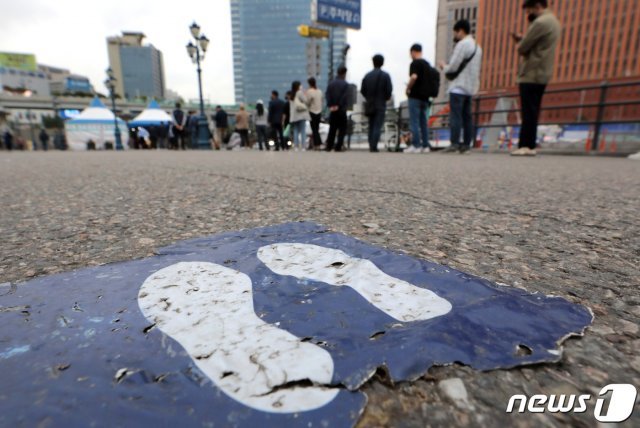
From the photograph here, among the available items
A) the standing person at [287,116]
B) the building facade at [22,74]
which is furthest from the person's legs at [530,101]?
the building facade at [22,74]

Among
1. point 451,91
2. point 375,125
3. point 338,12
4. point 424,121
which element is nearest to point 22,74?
point 338,12

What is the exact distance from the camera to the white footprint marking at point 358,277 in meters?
0.65

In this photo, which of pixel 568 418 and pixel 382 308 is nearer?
pixel 568 418

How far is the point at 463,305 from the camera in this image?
66cm

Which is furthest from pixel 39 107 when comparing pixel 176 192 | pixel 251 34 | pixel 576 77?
pixel 576 77

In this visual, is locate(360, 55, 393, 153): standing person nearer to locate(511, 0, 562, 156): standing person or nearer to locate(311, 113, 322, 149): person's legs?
locate(311, 113, 322, 149): person's legs

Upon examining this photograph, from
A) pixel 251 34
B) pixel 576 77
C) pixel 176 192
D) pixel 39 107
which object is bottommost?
pixel 176 192

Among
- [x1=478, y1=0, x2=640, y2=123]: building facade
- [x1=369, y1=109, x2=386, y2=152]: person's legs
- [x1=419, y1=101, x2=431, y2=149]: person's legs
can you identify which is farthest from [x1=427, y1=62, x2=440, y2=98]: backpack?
[x1=478, y1=0, x2=640, y2=123]: building facade

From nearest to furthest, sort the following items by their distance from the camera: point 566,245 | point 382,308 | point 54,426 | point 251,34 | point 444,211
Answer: point 54,426, point 382,308, point 566,245, point 444,211, point 251,34

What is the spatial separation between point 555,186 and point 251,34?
119811 millimetres

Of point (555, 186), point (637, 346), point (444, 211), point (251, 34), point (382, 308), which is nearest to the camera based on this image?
point (637, 346)

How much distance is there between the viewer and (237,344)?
20.9 inches

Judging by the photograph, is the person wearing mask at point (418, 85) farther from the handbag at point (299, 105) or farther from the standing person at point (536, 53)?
the handbag at point (299, 105)

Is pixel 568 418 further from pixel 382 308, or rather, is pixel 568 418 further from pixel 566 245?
pixel 566 245
